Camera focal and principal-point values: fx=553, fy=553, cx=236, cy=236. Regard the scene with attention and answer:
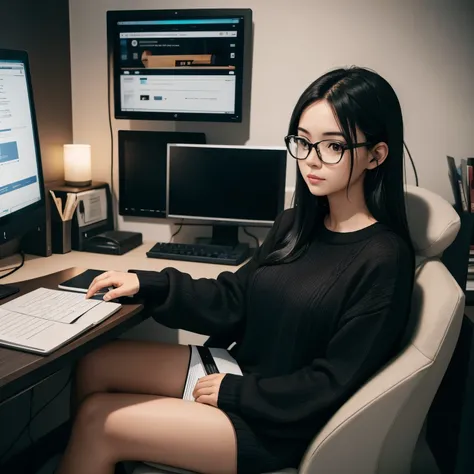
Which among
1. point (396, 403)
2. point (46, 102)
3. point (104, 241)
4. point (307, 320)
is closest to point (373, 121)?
point (307, 320)

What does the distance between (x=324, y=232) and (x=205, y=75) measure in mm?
842

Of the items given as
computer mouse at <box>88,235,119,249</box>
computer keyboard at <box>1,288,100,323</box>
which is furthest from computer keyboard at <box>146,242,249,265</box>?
computer keyboard at <box>1,288,100,323</box>

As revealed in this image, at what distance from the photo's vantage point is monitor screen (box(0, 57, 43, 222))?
143 centimetres

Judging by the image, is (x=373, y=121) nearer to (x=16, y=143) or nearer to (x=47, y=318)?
(x=47, y=318)

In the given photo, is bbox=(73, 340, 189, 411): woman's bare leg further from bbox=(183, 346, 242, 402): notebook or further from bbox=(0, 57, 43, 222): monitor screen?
bbox=(0, 57, 43, 222): monitor screen

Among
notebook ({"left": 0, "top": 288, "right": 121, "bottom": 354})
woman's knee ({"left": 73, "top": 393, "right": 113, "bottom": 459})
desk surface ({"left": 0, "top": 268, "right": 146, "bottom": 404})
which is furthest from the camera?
woman's knee ({"left": 73, "top": 393, "right": 113, "bottom": 459})

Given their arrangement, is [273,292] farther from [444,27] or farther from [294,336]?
[444,27]

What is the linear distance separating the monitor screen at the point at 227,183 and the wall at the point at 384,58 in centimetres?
16

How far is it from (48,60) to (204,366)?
132 centimetres

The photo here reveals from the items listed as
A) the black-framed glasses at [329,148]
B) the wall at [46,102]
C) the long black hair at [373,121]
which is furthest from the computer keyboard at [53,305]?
the wall at [46,102]

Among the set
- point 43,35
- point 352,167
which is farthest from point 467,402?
point 43,35

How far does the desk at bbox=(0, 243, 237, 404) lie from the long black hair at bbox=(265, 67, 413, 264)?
1.43 feet

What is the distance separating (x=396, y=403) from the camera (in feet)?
3.62

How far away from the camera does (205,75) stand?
6.32ft
